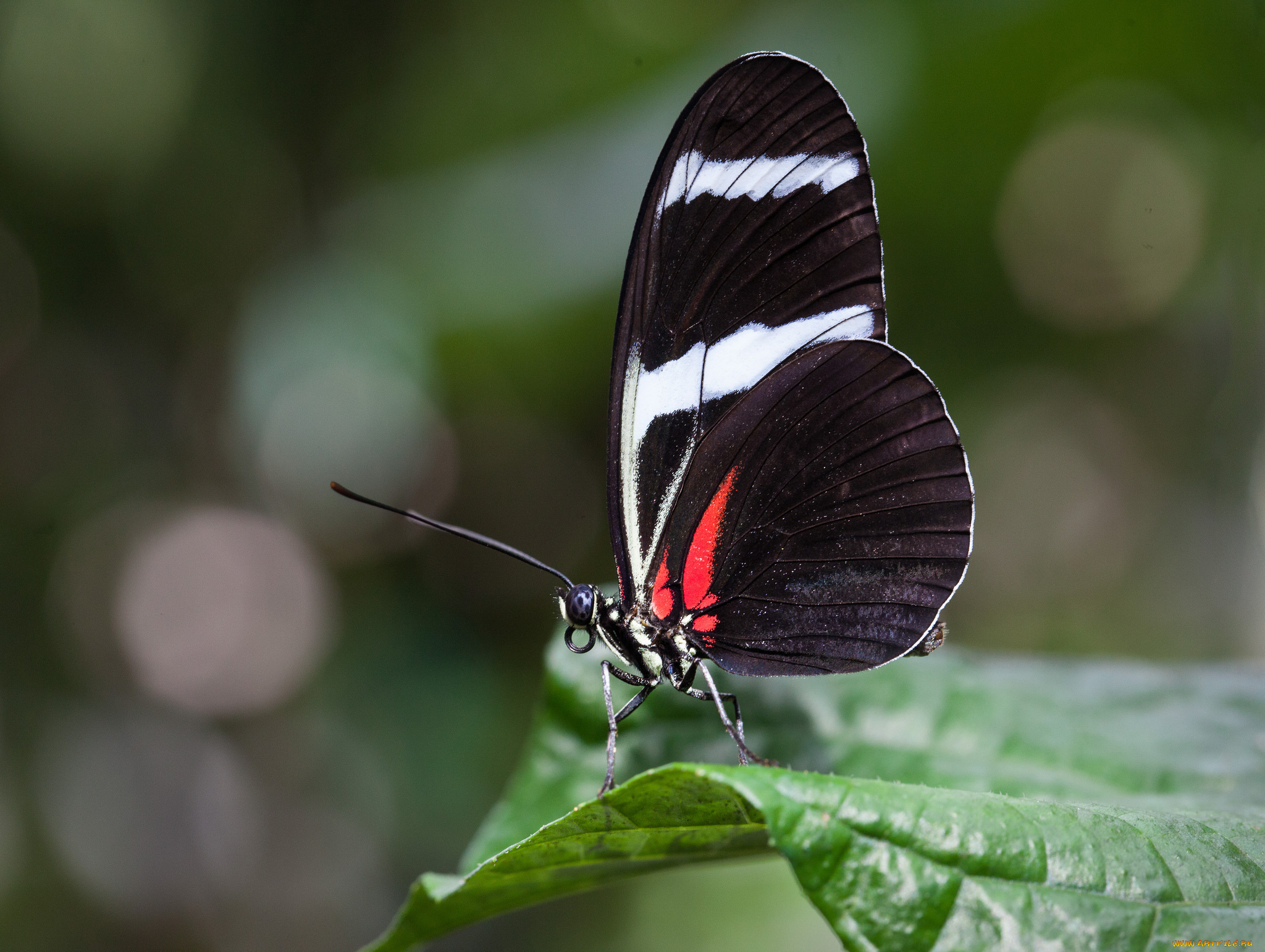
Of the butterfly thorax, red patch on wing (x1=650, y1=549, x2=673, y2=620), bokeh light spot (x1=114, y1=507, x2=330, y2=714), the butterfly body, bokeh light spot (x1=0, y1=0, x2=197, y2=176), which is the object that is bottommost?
bokeh light spot (x1=114, y1=507, x2=330, y2=714)

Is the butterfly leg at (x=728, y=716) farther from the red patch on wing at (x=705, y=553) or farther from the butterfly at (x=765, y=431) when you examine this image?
the red patch on wing at (x=705, y=553)

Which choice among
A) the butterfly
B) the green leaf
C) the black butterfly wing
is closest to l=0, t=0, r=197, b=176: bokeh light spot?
the butterfly

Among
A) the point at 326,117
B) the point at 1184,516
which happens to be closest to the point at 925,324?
the point at 1184,516

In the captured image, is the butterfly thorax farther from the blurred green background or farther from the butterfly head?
the blurred green background

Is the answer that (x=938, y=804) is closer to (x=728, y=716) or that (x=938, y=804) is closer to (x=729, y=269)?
(x=728, y=716)

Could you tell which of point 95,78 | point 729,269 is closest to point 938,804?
point 729,269

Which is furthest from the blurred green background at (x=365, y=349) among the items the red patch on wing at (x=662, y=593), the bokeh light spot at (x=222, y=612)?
the red patch on wing at (x=662, y=593)
